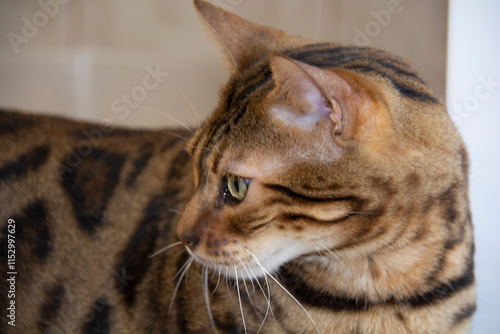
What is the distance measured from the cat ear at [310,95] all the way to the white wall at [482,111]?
1.82ft

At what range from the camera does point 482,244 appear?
1.16 metres

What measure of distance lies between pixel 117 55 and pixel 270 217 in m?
1.14

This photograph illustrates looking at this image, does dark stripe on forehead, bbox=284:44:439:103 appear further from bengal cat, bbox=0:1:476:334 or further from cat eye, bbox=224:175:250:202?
cat eye, bbox=224:175:250:202

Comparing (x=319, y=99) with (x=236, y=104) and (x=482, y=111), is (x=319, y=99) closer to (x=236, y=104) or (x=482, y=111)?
(x=236, y=104)

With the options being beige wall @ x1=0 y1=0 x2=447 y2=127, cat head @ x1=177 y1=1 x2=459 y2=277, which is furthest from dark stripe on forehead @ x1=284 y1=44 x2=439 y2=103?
beige wall @ x1=0 y1=0 x2=447 y2=127

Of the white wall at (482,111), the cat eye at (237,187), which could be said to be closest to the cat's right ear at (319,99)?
the cat eye at (237,187)

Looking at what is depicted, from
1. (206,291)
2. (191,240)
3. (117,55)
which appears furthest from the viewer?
(117,55)

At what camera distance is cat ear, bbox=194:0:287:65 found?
3.39 ft

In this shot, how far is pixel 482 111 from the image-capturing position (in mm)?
1175

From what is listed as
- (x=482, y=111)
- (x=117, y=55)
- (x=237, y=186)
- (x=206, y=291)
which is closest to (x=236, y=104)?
(x=237, y=186)

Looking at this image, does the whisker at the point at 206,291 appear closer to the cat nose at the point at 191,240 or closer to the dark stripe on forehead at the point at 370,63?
the cat nose at the point at 191,240

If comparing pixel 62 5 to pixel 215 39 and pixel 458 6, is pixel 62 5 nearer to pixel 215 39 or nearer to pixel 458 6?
pixel 215 39

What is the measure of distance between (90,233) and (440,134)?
835 millimetres

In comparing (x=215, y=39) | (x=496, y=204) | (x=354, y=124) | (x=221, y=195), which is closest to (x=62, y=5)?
(x=215, y=39)
